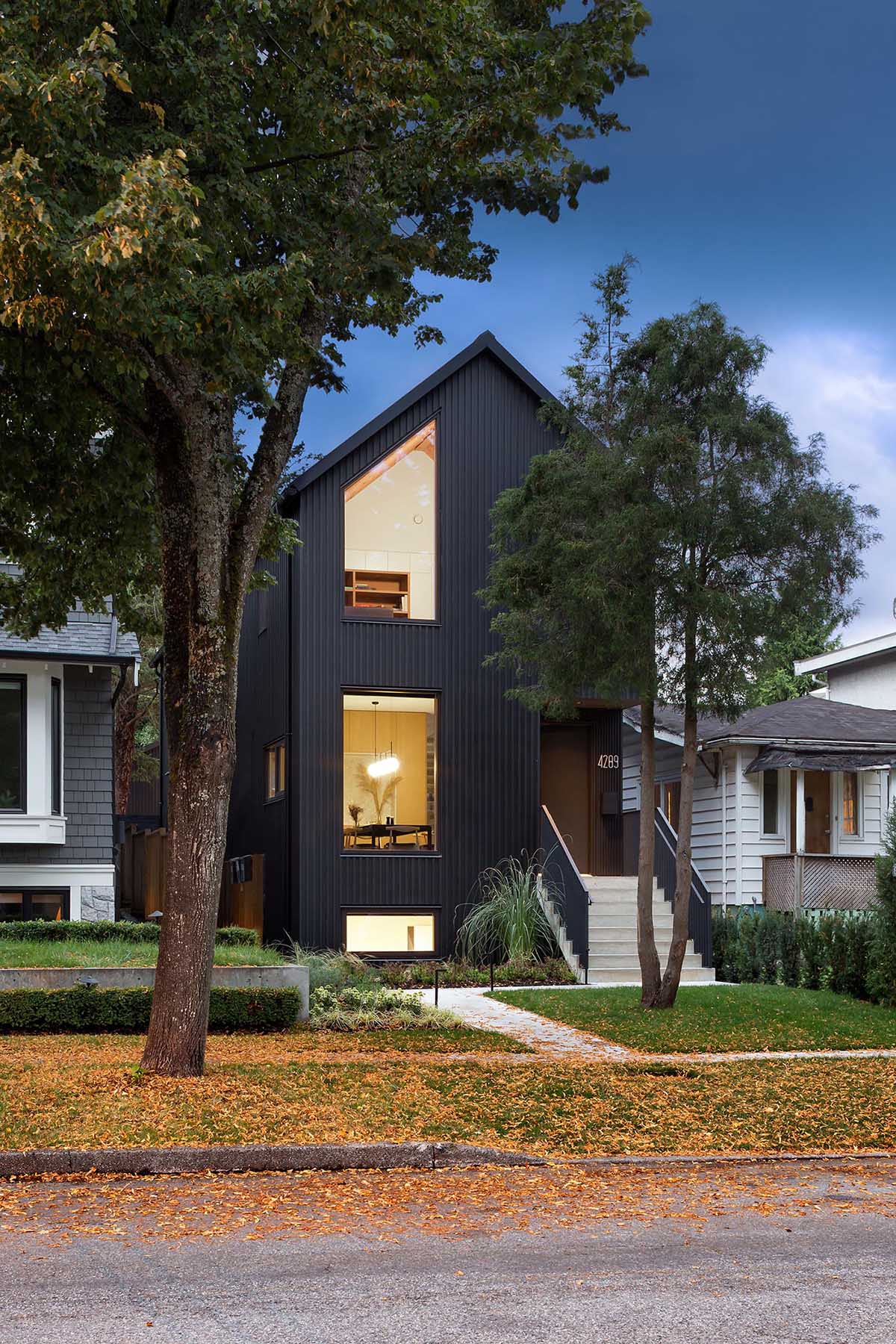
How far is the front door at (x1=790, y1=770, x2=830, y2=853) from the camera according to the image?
23.7 m

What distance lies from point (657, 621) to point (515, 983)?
22.0ft

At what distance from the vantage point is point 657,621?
14.7m

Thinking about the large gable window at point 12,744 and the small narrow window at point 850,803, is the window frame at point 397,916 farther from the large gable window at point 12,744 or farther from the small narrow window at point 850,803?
the small narrow window at point 850,803

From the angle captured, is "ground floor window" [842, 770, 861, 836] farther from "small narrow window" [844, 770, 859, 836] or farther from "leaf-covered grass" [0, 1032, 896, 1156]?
"leaf-covered grass" [0, 1032, 896, 1156]

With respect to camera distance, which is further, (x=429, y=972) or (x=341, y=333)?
(x=429, y=972)

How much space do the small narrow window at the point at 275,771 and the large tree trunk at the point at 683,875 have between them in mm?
7710

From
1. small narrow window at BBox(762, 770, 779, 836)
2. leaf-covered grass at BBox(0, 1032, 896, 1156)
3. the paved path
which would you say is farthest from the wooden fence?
small narrow window at BBox(762, 770, 779, 836)

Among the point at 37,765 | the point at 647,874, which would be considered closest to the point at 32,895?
the point at 37,765

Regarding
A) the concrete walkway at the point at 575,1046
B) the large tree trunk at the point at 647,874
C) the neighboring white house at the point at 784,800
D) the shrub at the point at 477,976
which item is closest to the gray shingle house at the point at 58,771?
the shrub at the point at 477,976

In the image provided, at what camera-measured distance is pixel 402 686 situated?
20.5 m

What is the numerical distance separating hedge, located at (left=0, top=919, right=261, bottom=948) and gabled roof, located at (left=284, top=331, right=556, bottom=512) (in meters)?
6.92

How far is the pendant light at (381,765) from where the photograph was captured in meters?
20.5

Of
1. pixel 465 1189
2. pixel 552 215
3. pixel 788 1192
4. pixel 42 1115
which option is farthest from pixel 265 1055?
pixel 552 215

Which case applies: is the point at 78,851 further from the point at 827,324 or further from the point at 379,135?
the point at 827,324
